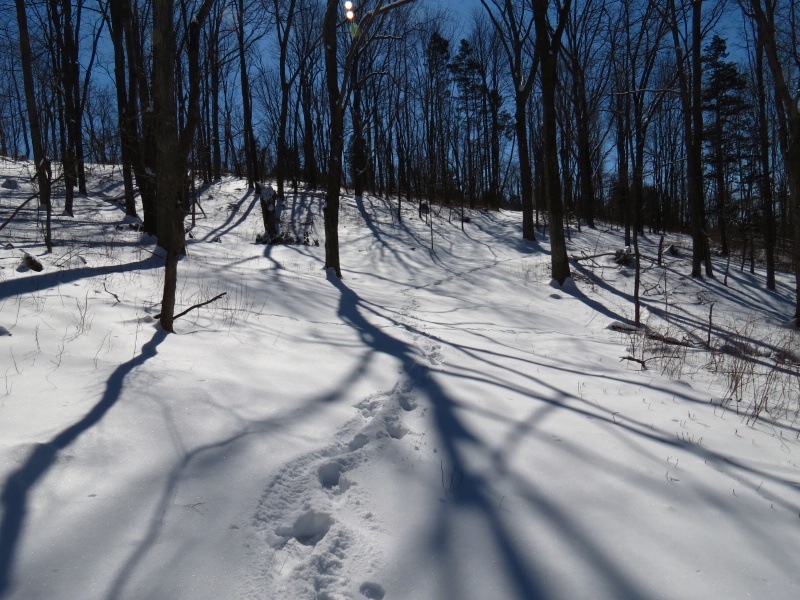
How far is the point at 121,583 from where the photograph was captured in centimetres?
181

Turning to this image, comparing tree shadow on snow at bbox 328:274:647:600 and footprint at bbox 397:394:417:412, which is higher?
footprint at bbox 397:394:417:412

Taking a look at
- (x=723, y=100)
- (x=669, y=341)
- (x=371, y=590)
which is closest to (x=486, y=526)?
(x=371, y=590)

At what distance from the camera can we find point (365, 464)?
2.89 m

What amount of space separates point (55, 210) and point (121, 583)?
19210 mm

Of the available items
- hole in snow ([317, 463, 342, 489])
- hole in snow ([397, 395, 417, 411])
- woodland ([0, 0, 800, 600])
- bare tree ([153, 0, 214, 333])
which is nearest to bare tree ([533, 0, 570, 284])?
woodland ([0, 0, 800, 600])

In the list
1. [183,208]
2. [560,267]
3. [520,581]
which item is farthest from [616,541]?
[560,267]

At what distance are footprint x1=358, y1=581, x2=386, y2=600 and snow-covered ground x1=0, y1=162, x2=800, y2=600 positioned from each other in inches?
0.4

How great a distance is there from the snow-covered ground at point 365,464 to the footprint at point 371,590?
0.04 ft

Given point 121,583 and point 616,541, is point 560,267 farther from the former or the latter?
point 121,583

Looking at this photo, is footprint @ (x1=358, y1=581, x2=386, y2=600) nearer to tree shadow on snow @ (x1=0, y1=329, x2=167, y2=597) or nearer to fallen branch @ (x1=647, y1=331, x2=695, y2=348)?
tree shadow on snow @ (x1=0, y1=329, x2=167, y2=597)

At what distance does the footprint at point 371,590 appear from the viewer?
1.96 m

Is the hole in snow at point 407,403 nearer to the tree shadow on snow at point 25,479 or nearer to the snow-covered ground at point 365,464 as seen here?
the snow-covered ground at point 365,464

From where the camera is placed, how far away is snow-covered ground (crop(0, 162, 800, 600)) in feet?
6.54

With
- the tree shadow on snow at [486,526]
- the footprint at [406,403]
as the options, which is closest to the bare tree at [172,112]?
the footprint at [406,403]
